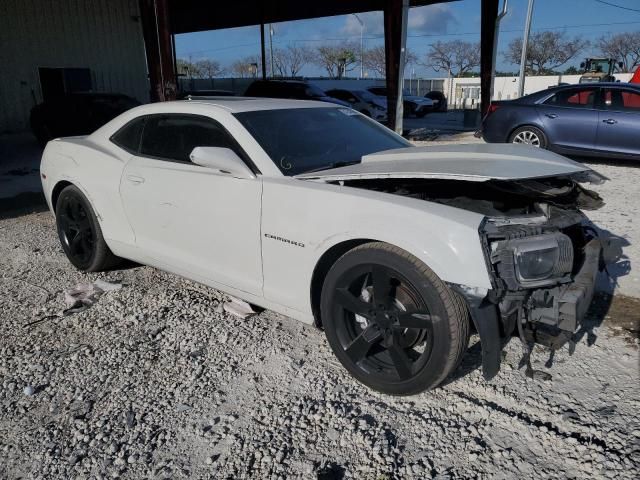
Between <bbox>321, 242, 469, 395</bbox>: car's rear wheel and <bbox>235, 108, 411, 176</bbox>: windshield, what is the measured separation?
0.83 meters

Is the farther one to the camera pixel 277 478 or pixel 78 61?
pixel 78 61

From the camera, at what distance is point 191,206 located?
3381 millimetres

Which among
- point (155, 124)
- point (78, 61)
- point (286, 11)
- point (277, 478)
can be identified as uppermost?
point (286, 11)

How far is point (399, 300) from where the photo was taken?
8.63 feet

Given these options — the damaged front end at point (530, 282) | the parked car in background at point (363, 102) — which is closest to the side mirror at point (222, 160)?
the damaged front end at point (530, 282)

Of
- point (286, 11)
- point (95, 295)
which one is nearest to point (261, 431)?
point (95, 295)

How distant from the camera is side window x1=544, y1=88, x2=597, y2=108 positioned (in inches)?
369

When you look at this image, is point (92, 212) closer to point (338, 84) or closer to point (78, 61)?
point (78, 61)

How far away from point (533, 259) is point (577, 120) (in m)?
8.15

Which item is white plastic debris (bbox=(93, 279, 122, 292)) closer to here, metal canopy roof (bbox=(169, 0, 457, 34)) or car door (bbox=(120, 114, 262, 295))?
car door (bbox=(120, 114, 262, 295))

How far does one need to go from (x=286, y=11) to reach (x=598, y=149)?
1871 centimetres

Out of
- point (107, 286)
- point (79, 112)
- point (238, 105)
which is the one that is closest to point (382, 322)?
point (238, 105)

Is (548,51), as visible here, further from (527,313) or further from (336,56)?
(527,313)

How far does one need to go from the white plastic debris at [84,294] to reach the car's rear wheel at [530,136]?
805 cm
